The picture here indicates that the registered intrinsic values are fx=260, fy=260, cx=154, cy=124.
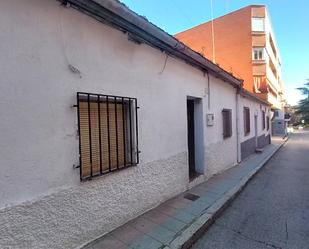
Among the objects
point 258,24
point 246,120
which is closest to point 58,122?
point 246,120

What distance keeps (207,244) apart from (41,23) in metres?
3.68

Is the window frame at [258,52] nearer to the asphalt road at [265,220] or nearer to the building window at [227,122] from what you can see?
the building window at [227,122]

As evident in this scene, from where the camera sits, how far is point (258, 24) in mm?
27062

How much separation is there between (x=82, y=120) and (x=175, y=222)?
7.53 ft

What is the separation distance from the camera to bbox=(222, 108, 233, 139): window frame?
9098 millimetres

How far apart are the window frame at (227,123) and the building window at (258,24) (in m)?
20.9

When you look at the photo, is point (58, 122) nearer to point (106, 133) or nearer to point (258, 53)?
point (106, 133)

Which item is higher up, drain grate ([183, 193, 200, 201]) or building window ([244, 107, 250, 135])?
building window ([244, 107, 250, 135])

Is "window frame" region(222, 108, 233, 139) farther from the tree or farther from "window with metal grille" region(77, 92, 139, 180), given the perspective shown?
the tree

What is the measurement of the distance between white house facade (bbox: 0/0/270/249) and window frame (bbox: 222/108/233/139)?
12.1ft

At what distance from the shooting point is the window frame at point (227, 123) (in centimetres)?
910

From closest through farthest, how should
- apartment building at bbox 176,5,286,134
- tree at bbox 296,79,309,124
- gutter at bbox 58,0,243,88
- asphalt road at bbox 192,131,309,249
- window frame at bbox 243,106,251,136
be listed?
gutter at bbox 58,0,243,88 → asphalt road at bbox 192,131,309,249 → window frame at bbox 243,106,251,136 → apartment building at bbox 176,5,286,134 → tree at bbox 296,79,309,124

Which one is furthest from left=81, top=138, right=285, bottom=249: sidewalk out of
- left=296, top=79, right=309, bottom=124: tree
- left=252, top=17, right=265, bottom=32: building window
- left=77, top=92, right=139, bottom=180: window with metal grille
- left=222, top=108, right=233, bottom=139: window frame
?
left=296, top=79, right=309, bottom=124: tree

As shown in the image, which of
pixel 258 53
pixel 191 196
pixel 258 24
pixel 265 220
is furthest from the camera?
pixel 258 24
